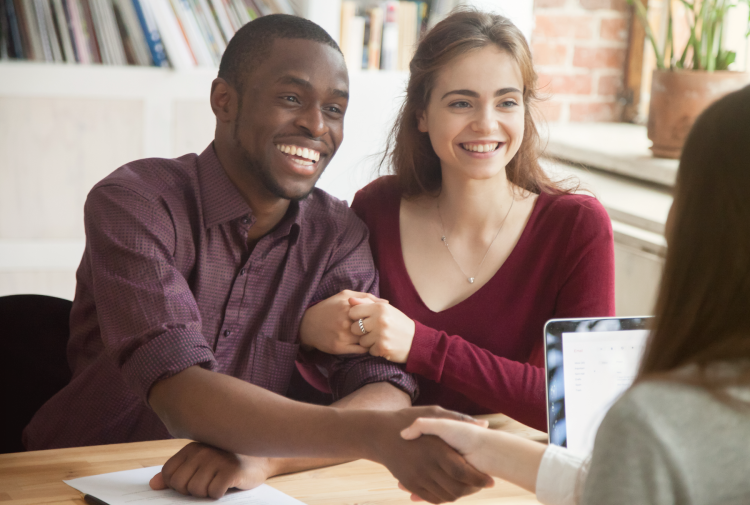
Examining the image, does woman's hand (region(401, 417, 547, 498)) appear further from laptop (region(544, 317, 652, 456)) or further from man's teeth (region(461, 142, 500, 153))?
man's teeth (region(461, 142, 500, 153))

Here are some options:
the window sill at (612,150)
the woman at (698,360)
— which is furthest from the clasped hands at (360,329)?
the window sill at (612,150)

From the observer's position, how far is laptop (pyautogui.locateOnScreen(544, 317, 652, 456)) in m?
1.20

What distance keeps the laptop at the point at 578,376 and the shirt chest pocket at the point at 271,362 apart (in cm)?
52

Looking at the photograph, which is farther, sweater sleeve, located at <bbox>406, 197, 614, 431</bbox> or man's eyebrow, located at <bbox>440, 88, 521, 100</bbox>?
man's eyebrow, located at <bbox>440, 88, 521, 100</bbox>

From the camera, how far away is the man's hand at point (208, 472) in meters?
1.10

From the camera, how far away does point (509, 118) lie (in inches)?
65.4

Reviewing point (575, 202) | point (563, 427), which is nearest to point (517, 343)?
point (575, 202)

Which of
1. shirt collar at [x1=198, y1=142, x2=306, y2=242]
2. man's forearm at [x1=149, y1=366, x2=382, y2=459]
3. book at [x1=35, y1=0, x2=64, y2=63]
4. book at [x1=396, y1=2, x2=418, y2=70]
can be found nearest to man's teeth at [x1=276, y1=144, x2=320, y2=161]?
shirt collar at [x1=198, y1=142, x2=306, y2=242]

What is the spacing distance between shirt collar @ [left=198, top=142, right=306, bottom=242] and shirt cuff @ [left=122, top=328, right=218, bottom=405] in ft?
1.00

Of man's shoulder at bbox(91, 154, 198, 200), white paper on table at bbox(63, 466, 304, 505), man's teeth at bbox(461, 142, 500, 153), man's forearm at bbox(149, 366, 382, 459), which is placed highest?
man's teeth at bbox(461, 142, 500, 153)

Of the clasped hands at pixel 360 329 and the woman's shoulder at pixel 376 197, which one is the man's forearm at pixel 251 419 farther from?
the woman's shoulder at pixel 376 197

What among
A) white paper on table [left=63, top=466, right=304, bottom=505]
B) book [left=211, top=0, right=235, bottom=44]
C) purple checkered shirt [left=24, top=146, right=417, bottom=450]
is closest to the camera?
white paper on table [left=63, top=466, right=304, bottom=505]

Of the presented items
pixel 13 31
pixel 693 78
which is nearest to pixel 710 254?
pixel 693 78

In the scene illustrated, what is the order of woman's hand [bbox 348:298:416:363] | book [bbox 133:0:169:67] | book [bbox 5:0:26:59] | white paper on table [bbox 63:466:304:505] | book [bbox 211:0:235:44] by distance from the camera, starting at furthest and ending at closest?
book [bbox 211:0:235:44] → book [bbox 133:0:169:67] → book [bbox 5:0:26:59] → woman's hand [bbox 348:298:416:363] → white paper on table [bbox 63:466:304:505]
